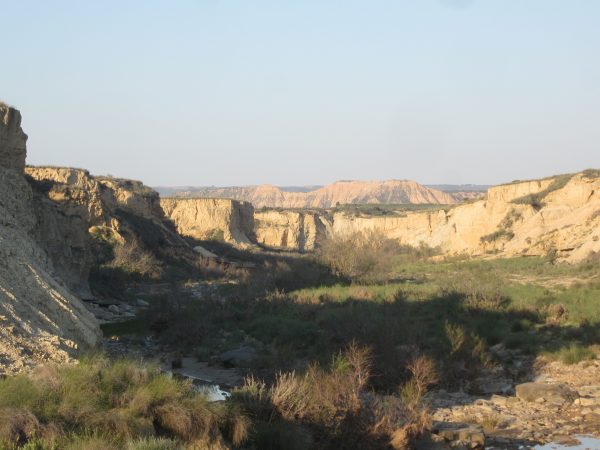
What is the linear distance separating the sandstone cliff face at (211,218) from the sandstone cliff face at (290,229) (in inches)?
389

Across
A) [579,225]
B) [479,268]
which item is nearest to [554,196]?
[579,225]

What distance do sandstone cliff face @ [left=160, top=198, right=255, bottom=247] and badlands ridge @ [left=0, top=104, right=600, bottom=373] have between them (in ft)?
0.38

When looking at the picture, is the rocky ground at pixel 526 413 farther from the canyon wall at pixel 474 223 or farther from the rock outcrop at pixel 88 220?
the canyon wall at pixel 474 223

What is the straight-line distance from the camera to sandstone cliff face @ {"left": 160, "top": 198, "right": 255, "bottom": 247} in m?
64.2

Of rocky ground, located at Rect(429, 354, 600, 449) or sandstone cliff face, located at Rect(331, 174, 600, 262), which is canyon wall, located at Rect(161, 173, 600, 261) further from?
rocky ground, located at Rect(429, 354, 600, 449)

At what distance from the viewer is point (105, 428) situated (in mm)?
6781

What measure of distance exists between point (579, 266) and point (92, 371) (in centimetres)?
2943

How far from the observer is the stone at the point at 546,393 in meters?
12.6

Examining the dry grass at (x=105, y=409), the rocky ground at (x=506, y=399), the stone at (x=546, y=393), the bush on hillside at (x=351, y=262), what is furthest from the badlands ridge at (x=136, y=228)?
the bush on hillside at (x=351, y=262)

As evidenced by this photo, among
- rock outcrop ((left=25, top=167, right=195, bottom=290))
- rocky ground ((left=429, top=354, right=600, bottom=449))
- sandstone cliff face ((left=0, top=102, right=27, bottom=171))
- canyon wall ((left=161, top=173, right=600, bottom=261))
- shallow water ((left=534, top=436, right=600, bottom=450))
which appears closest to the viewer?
shallow water ((left=534, top=436, right=600, bottom=450))

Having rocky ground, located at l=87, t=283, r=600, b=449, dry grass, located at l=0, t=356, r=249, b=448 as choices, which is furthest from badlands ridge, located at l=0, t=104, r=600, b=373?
rocky ground, located at l=87, t=283, r=600, b=449

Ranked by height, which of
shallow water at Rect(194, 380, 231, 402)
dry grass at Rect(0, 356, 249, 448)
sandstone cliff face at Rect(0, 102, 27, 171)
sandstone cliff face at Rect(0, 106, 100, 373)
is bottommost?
shallow water at Rect(194, 380, 231, 402)

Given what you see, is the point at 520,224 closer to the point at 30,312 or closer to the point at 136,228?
the point at 136,228

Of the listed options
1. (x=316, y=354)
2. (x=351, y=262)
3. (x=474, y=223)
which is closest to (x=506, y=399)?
(x=316, y=354)
